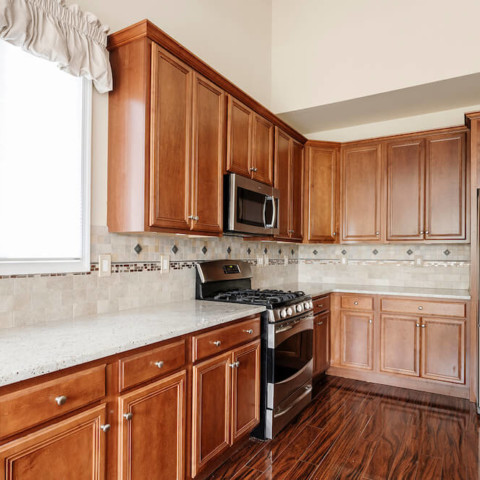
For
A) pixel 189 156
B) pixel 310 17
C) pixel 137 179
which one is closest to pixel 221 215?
pixel 189 156

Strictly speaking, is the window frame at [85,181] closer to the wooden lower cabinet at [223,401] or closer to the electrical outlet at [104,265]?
the electrical outlet at [104,265]

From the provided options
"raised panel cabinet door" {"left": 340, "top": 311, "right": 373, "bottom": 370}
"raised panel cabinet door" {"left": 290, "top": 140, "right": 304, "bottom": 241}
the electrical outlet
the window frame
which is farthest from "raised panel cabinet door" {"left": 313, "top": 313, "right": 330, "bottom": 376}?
the window frame

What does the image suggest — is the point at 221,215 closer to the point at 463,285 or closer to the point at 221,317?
the point at 221,317

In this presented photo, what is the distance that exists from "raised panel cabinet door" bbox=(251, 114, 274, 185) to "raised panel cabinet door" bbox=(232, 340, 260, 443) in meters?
1.35

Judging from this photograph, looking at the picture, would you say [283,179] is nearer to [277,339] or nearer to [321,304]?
[321,304]

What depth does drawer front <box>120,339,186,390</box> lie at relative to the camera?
4.77 feet

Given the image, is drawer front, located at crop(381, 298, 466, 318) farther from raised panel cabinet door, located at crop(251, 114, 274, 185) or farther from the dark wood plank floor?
raised panel cabinet door, located at crop(251, 114, 274, 185)

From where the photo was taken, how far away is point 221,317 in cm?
200

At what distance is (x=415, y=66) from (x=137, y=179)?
262 cm

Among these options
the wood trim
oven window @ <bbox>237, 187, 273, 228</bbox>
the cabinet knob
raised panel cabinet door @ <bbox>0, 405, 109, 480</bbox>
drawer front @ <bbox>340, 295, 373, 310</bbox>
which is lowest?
raised panel cabinet door @ <bbox>0, 405, 109, 480</bbox>

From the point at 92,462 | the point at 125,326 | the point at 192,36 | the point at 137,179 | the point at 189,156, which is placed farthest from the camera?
the point at 192,36

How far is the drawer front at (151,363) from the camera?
145 centimetres

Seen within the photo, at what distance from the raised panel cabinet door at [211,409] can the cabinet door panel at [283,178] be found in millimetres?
1589

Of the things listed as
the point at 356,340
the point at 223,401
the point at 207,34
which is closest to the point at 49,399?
the point at 223,401
